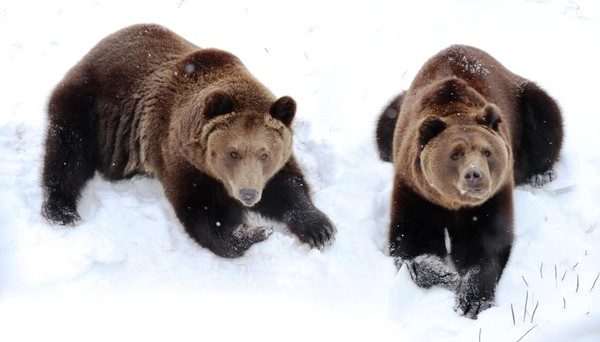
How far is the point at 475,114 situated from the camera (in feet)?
22.1

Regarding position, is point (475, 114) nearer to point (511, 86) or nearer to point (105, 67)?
point (511, 86)

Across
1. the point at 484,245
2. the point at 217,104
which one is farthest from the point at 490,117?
the point at 217,104

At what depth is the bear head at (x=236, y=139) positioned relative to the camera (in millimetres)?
6754

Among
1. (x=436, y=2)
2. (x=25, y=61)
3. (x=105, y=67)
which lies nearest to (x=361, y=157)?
(x=105, y=67)

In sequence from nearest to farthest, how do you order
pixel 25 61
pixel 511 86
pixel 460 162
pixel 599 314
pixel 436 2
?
1. pixel 599 314
2. pixel 460 162
3. pixel 511 86
4. pixel 25 61
5. pixel 436 2

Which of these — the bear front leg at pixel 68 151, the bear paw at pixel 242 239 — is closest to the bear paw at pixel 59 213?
the bear front leg at pixel 68 151

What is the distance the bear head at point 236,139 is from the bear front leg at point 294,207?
0.35 meters

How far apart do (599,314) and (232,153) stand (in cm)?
311

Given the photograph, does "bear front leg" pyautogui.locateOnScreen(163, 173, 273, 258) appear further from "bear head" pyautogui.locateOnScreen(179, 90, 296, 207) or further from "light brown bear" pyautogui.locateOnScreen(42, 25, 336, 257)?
"bear head" pyautogui.locateOnScreen(179, 90, 296, 207)

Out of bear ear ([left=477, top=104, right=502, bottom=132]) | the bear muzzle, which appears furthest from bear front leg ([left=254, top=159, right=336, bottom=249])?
bear ear ([left=477, top=104, right=502, bottom=132])

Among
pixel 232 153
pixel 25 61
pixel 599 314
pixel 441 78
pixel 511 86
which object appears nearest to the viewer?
pixel 599 314

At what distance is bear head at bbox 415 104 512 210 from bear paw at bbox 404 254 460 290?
1.64 ft

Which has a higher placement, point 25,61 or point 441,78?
point 441,78

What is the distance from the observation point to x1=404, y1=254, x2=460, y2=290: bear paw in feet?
21.8
